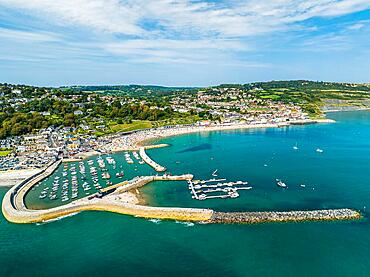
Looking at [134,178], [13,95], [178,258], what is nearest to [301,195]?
[178,258]

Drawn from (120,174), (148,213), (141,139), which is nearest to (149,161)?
(120,174)

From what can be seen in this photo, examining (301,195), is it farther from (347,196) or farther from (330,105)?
(330,105)

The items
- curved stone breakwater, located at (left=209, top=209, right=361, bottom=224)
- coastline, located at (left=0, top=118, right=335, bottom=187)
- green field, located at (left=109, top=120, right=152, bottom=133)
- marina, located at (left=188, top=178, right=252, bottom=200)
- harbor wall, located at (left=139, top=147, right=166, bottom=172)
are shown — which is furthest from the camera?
green field, located at (left=109, top=120, right=152, bottom=133)

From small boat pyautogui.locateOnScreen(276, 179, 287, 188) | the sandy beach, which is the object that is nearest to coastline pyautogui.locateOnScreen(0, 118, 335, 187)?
the sandy beach

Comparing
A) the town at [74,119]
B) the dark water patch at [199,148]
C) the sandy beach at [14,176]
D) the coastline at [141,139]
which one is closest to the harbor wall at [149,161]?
the coastline at [141,139]

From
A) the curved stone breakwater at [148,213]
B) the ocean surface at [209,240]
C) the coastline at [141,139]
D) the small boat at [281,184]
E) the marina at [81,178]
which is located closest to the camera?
the ocean surface at [209,240]

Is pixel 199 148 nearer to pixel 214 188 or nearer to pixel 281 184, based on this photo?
pixel 214 188

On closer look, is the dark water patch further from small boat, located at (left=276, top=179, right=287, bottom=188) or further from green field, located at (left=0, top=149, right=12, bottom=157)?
green field, located at (left=0, top=149, right=12, bottom=157)

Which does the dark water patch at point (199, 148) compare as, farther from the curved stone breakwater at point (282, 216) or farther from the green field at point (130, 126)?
the curved stone breakwater at point (282, 216)
